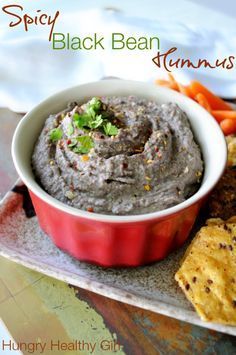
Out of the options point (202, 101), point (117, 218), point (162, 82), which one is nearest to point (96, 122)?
point (117, 218)

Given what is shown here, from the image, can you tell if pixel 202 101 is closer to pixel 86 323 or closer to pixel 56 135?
pixel 56 135

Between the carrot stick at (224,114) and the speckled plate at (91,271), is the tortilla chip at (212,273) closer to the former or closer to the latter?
the speckled plate at (91,271)

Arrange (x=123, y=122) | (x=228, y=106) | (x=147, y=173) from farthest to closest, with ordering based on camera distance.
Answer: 1. (x=228, y=106)
2. (x=123, y=122)
3. (x=147, y=173)

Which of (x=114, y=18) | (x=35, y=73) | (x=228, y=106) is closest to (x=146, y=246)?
(x=228, y=106)

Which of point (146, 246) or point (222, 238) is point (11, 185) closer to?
point (146, 246)

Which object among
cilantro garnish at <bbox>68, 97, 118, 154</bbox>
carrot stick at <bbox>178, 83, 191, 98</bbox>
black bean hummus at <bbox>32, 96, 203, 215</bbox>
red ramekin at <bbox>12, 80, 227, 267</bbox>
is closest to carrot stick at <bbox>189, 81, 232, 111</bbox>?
carrot stick at <bbox>178, 83, 191, 98</bbox>

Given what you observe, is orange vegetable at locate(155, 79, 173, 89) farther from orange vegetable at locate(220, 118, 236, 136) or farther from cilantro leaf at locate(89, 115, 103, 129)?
cilantro leaf at locate(89, 115, 103, 129)

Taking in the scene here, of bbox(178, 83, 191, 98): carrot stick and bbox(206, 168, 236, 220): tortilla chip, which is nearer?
bbox(206, 168, 236, 220): tortilla chip
